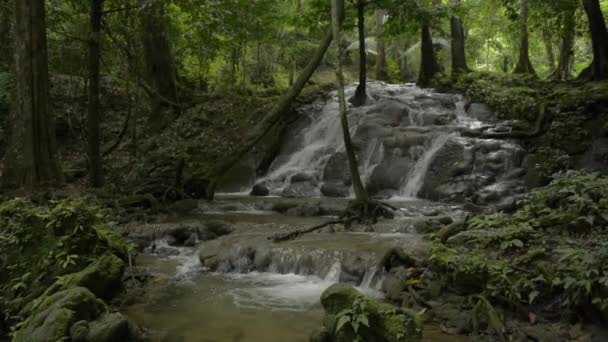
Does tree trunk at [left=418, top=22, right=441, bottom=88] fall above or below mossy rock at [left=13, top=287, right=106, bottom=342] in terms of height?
above

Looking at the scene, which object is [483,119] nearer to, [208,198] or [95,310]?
[208,198]

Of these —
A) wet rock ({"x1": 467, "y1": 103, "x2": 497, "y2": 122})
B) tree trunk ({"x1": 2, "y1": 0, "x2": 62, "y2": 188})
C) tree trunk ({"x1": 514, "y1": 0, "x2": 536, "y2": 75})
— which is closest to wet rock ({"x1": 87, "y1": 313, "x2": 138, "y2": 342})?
tree trunk ({"x1": 2, "y1": 0, "x2": 62, "y2": 188})

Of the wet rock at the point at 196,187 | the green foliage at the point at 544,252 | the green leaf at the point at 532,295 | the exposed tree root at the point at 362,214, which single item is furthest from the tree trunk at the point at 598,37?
the wet rock at the point at 196,187

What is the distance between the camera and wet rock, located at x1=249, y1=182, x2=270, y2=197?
14266 mm

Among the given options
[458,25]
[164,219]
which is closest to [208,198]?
[164,219]

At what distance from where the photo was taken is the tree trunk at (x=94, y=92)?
11.1 metres

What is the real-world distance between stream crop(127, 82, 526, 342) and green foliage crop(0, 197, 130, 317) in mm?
1067

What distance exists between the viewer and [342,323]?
4.13 meters

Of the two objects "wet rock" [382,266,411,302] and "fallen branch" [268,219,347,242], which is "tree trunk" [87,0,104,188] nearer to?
"fallen branch" [268,219,347,242]

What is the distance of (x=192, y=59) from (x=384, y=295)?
18.2 metres

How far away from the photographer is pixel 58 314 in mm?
4531

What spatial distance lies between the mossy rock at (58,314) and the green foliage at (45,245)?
36.7 inches

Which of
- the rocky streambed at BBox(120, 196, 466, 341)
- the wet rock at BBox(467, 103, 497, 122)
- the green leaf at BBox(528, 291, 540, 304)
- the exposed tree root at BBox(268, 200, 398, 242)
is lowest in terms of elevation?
the rocky streambed at BBox(120, 196, 466, 341)

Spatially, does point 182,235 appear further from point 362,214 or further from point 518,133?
point 518,133
